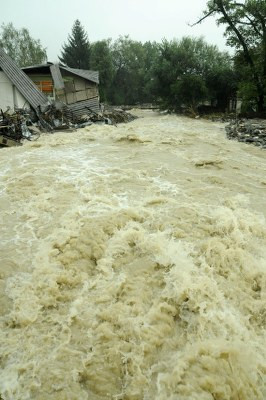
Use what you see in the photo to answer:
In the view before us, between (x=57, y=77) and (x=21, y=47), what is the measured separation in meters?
21.6

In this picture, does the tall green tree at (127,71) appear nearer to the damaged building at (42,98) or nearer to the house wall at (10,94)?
the damaged building at (42,98)

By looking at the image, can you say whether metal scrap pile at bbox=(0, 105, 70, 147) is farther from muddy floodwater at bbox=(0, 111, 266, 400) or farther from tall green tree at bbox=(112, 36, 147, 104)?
tall green tree at bbox=(112, 36, 147, 104)

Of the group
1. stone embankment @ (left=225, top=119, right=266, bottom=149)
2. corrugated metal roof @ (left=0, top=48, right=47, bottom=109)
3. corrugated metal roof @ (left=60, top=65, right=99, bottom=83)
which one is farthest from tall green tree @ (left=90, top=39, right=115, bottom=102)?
stone embankment @ (left=225, top=119, right=266, bottom=149)

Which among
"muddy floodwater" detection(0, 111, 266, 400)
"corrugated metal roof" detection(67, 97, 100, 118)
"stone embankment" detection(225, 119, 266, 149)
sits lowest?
"muddy floodwater" detection(0, 111, 266, 400)

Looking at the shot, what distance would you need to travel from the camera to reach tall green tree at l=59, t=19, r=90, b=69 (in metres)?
37.1

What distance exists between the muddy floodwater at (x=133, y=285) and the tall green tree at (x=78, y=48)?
32934 millimetres

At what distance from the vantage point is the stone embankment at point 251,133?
13.1 m

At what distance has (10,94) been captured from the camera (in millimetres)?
17703

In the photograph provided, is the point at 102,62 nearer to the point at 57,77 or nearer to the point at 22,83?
the point at 57,77

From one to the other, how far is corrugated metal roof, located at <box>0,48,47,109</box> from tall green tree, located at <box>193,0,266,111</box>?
10751 millimetres

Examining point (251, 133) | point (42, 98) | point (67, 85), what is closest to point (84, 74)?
point (67, 85)

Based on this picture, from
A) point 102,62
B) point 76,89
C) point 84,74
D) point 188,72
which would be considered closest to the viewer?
point 76,89

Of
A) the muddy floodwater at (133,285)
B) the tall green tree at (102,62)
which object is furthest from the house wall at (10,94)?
the tall green tree at (102,62)

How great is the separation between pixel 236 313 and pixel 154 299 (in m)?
1.16
